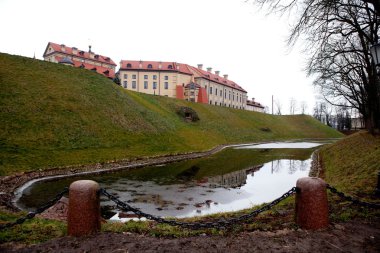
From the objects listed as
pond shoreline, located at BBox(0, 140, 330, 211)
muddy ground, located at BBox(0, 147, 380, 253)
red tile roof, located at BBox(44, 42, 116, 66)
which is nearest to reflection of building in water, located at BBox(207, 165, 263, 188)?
pond shoreline, located at BBox(0, 140, 330, 211)

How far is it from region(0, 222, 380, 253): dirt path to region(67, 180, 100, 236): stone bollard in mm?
180

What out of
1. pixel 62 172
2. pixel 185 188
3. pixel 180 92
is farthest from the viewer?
pixel 180 92

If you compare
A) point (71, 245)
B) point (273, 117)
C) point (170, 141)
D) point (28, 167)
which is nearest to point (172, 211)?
point (71, 245)

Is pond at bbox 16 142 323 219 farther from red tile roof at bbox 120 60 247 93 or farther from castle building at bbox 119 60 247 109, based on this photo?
red tile roof at bbox 120 60 247 93

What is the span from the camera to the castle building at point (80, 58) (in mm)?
66438

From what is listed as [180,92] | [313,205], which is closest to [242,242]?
[313,205]

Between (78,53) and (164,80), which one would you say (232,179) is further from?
(78,53)

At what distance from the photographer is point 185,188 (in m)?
13.6

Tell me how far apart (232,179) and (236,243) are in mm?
11379

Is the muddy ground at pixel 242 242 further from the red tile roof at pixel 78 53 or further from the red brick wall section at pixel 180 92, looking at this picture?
the red tile roof at pixel 78 53

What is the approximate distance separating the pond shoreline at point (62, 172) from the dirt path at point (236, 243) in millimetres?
6069

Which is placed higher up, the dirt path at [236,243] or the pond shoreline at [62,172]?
the dirt path at [236,243]

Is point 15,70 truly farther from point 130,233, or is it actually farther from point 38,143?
point 130,233

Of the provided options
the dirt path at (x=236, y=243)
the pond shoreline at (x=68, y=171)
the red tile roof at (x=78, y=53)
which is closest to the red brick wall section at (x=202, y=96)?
the red tile roof at (x=78, y=53)
